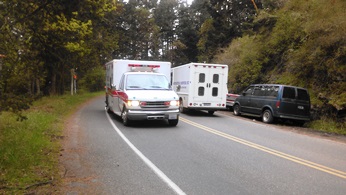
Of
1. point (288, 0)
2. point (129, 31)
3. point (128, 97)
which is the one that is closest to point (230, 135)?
point (128, 97)

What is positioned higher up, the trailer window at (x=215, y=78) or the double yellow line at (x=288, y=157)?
the trailer window at (x=215, y=78)

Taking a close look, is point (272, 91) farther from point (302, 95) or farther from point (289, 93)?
point (302, 95)

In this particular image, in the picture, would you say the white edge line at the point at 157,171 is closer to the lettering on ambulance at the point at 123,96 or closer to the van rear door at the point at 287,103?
the lettering on ambulance at the point at 123,96

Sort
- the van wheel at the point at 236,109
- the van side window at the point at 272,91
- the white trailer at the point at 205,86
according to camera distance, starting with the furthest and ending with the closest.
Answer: the van wheel at the point at 236,109, the white trailer at the point at 205,86, the van side window at the point at 272,91

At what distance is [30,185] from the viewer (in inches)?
207

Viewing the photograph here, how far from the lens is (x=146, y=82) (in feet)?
41.4

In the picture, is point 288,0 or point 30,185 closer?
point 30,185

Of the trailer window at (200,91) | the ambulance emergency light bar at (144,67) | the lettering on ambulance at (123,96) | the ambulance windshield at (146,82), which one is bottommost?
the lettering on ambulance at (123,96)

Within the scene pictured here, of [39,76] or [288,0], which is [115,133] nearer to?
[39,76]

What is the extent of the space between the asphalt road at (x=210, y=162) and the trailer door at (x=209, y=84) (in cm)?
530

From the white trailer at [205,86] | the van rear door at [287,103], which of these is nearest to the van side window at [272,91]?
the van rear door at [287,103]

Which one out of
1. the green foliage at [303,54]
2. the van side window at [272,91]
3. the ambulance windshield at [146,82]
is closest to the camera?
the ambulance windshield at [146,82]

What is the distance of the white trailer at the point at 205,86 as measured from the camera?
1641 centimetres

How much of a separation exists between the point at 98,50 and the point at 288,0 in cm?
1676
